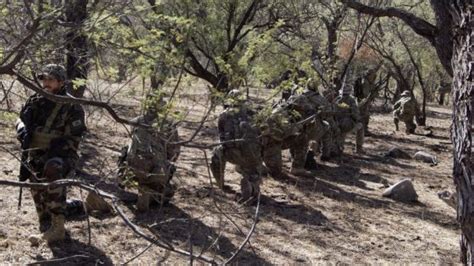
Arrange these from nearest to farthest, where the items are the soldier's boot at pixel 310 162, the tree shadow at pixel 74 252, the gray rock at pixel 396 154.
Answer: the tree shadow at pixel 74 252
the soldier's boot at pixel 310 162
the gray rock at pixel 396 154

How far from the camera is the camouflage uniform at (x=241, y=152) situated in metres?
7.01

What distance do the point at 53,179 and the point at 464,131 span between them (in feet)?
11.0

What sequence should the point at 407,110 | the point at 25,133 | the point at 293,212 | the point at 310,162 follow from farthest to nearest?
the point at 407,110 < the point at 310,162 < the point at 293,212 < the point at 25,133

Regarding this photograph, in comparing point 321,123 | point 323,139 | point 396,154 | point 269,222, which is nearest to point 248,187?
point 269,222

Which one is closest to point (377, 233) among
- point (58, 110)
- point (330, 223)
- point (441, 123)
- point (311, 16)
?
point (330, 223)

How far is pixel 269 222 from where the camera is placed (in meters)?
6.81

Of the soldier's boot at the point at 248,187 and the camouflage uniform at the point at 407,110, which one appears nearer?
the soldier's boot at the point at 248,187

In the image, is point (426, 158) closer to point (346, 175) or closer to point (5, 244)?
point (346, 175)

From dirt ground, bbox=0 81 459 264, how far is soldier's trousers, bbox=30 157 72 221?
0.29 meters

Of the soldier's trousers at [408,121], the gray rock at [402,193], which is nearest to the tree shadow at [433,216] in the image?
the gray rock at [402,193]

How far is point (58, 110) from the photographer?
5242 millimetres

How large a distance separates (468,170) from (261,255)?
9.65 ft

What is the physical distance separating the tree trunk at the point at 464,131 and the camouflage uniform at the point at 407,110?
13.2 metres

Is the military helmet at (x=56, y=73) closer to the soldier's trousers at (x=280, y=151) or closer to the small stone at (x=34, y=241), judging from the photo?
the small stone at (x=34, y=241)
